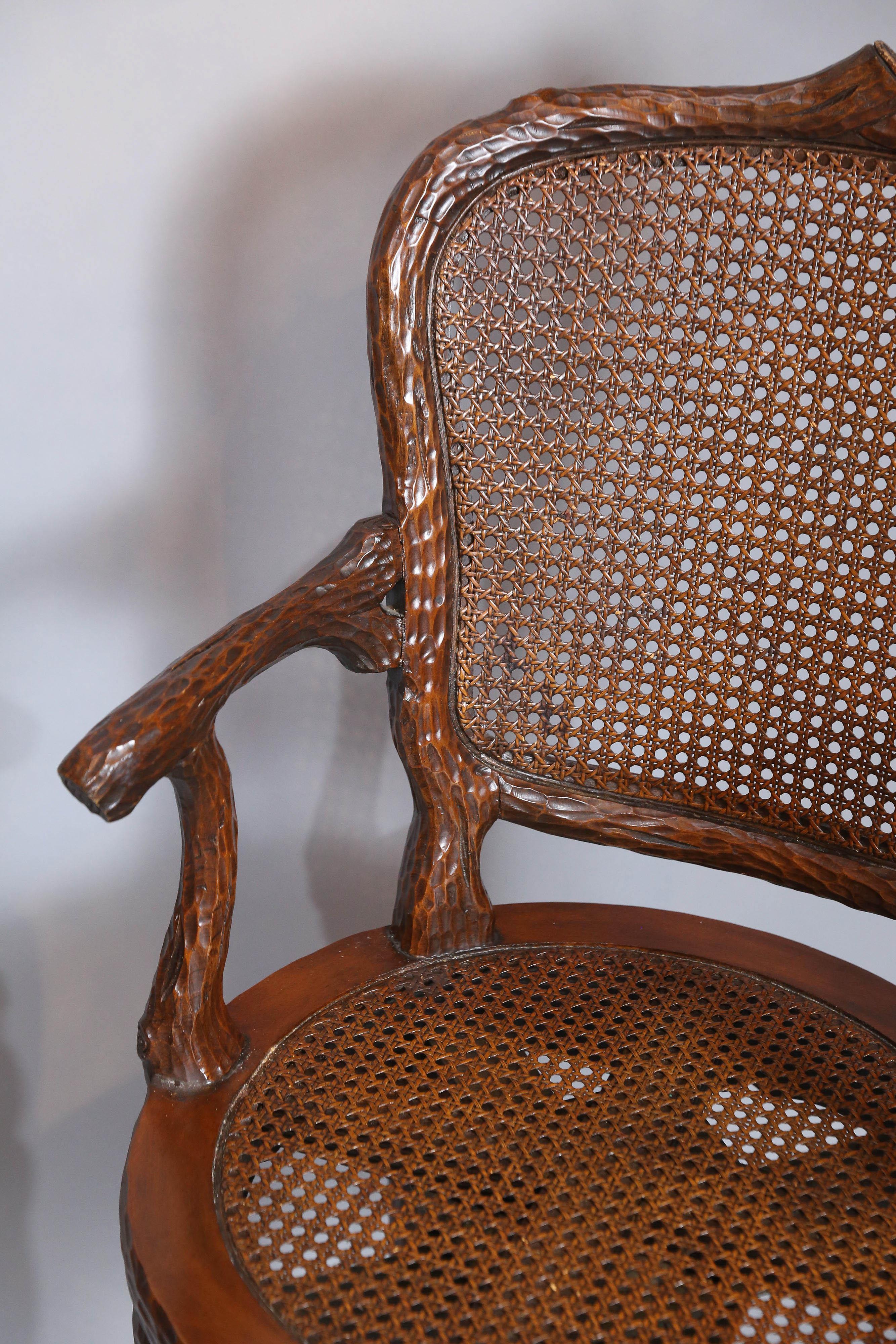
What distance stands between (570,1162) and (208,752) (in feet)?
1.02

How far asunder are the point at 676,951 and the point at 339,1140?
0.95 ft

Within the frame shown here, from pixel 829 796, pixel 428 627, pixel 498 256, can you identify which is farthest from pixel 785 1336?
pixel 498 256

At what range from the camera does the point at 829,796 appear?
0.82 meters

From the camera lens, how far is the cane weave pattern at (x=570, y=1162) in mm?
576

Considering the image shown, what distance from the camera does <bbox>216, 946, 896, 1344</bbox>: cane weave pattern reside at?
1.89ft

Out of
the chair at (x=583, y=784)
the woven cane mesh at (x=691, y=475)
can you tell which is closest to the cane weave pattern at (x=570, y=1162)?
the chair at (x=583, y=784)

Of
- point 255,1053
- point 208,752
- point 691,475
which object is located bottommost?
point 255,1053

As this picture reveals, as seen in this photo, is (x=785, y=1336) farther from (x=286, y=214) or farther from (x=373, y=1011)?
(x=286, y=214)

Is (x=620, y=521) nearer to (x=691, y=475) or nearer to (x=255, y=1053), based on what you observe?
(x=691, y=475)

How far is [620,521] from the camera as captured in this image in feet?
2.74

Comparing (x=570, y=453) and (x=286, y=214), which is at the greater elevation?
(x=286, y=214)

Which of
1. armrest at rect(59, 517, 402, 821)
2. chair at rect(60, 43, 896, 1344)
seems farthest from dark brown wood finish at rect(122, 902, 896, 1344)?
armrest at rect(59, 517, 402, 821)

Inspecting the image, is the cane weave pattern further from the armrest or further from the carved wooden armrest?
A: the armrest

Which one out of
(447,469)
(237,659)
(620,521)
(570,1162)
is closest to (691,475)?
(620,521)
